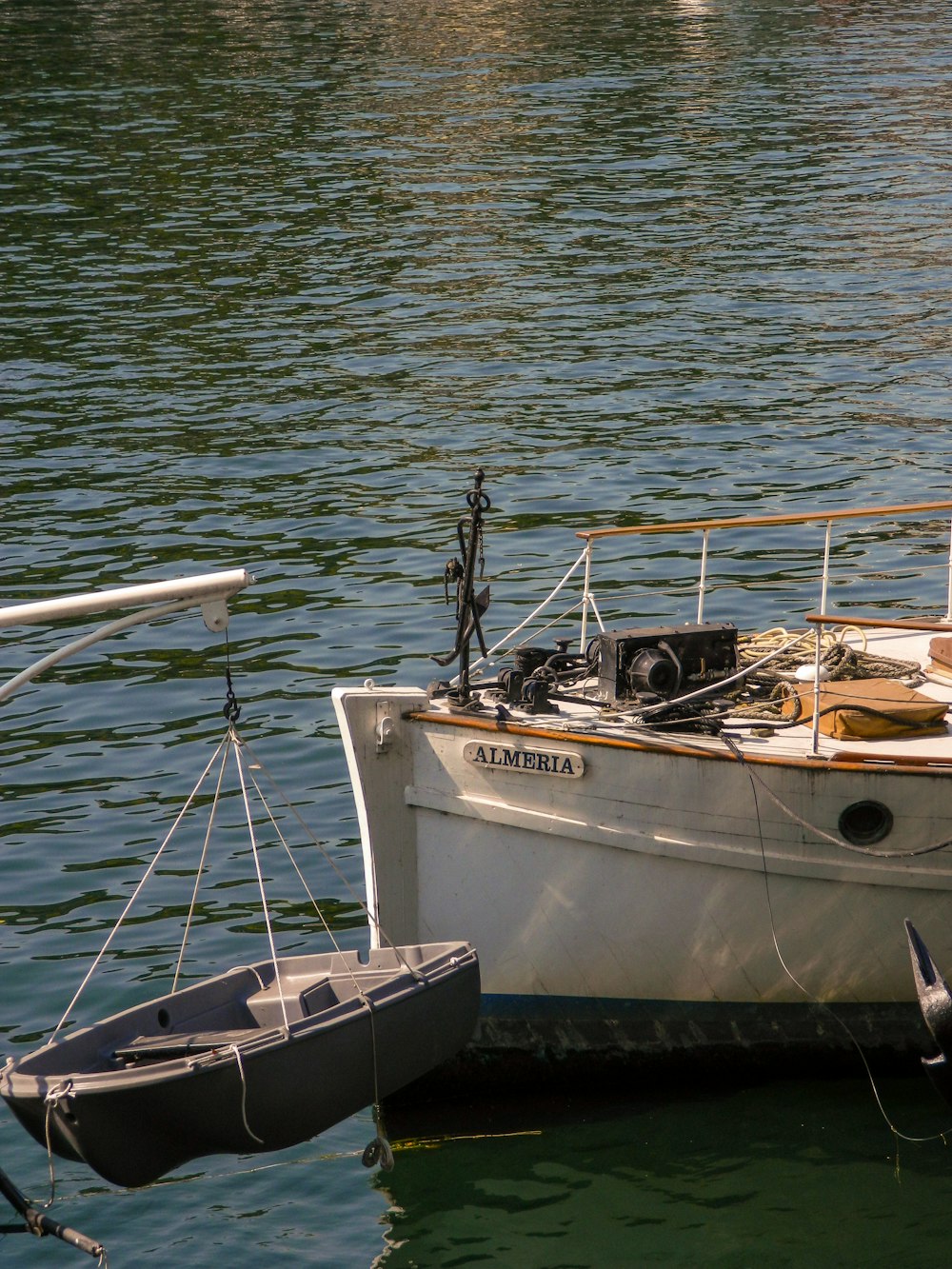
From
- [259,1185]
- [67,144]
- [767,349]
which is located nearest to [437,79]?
[67,144]

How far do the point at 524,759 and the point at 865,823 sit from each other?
71.8 inches

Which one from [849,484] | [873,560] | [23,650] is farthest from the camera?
[849,484]

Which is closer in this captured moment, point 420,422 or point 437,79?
point 420,422

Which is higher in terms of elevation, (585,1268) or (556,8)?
(556,8)

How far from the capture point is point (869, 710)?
9781 millimetres

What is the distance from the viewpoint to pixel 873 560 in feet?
55.4

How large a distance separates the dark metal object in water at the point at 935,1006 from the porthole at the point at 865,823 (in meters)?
0.48

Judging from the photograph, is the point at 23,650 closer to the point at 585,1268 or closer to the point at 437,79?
the point at 585,1268

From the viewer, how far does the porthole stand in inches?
374

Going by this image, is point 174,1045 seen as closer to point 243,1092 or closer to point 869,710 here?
point 243,1092

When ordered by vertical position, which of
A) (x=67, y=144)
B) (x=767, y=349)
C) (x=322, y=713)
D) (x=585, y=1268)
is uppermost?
(x=67, y=144)

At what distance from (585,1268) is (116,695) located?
293 inches

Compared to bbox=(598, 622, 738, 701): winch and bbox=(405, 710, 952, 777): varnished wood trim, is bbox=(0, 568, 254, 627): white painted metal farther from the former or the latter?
bbox=(598, 622, 738, 701): winch

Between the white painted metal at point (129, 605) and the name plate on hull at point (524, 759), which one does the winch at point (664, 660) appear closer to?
the name plate on hull at point (524, 759)
